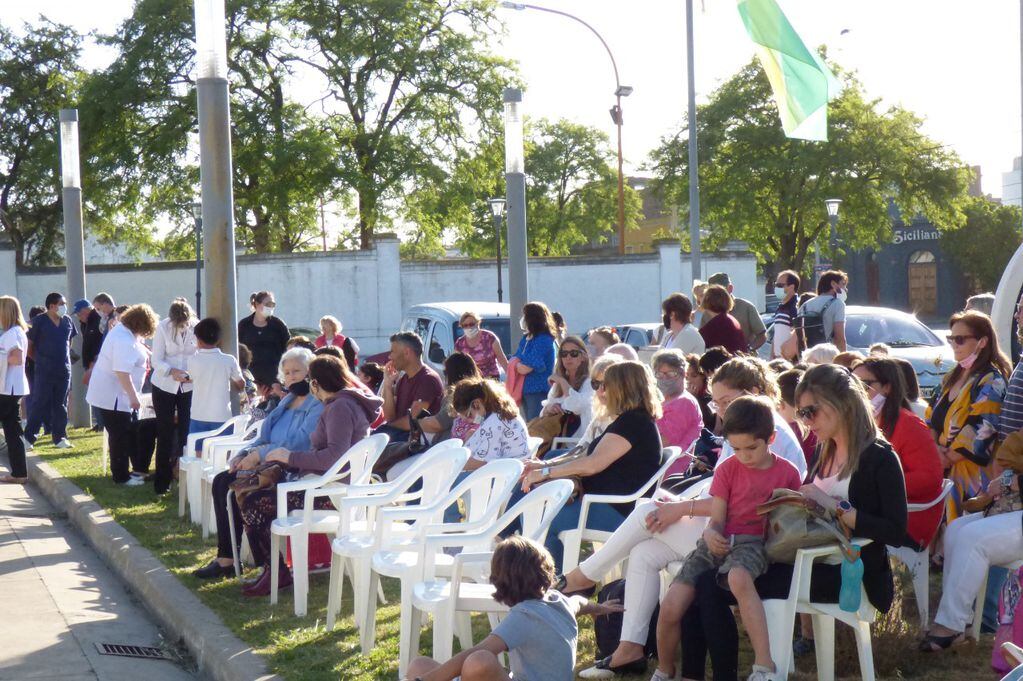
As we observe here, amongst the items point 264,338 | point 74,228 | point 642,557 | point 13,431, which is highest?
point 74,228

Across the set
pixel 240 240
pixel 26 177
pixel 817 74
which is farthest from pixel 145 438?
pixel 26 177

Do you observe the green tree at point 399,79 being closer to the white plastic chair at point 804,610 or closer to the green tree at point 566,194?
the green tree at point 566,194

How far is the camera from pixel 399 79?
37531mm

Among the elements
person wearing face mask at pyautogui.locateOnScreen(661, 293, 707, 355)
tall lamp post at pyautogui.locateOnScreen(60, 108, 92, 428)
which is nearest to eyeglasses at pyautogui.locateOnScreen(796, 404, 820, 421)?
person wearing face mask at pyautogui.locateOnScreen(661, 293, 707, 355)

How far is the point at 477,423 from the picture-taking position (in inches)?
308

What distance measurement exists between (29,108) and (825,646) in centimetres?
4469

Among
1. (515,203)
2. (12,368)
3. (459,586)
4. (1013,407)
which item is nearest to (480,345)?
(515,203)

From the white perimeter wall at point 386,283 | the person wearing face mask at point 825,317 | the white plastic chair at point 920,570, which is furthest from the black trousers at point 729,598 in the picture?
the white perimeter wall at point 386,283

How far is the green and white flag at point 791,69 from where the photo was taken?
8.34 metres

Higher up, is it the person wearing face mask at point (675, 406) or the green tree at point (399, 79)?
the green tree at point (399, 79)

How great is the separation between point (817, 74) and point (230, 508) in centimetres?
485

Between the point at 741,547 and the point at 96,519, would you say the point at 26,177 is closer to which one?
the point at 96,519

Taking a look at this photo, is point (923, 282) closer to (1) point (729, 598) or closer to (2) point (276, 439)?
(2) point (276, 439)

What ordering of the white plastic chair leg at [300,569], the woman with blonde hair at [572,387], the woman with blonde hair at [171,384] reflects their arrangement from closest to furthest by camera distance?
the white plastic chair leg at [300,569] < the woman with blonde hair at [572,387] < the woman with blonde hair at [171,384]
